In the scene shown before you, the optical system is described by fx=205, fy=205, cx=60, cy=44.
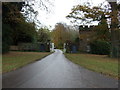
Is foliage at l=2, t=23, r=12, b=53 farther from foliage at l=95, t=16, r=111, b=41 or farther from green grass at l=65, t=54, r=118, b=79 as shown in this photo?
foliage at l=95, t=16, r=111, b=41

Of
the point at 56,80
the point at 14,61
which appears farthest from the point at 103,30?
the point at 56,80

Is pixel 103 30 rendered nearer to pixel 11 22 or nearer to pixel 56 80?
→ pixel 11 22

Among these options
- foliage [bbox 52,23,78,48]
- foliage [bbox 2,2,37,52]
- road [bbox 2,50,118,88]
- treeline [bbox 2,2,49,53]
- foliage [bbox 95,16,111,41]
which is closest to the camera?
road [bbox 2,50,118,88]

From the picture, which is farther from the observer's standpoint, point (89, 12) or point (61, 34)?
point (61, 34)

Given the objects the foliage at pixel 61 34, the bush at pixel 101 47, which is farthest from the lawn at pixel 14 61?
the foliage at pixel 61 34

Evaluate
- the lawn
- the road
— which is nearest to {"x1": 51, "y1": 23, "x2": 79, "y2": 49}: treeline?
the lawn

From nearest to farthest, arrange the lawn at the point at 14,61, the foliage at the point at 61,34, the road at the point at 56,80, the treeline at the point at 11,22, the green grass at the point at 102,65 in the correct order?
1. the road at the point at 56,80
2. the green grass at the point at 102,65
3. the lawn at the point at 14,61
4. the treeline at the point at 11,22
5. the foliage at the point at 61,34

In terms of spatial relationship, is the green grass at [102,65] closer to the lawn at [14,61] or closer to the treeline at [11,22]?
the lawn at [14,61]

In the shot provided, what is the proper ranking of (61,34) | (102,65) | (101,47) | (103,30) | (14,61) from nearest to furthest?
1. (102,65)
2. (14,61)
3. (103,30)
4. (101,47)
5. (61,34)

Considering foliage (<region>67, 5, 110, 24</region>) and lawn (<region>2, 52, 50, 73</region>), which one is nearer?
lawn (<region>2, 52, 50, 73</region>)

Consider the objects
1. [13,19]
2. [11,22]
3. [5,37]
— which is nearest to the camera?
[13,19]

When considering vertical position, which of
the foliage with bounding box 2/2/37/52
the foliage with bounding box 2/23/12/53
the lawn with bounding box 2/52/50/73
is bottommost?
the lawn with bounding box 2/52/50/73

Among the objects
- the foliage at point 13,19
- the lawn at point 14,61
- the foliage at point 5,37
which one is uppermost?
the foliage at point 13,19

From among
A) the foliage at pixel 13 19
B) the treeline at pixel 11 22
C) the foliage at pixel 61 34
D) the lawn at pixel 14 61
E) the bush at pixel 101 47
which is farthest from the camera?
the foliage at pixel 61 34
